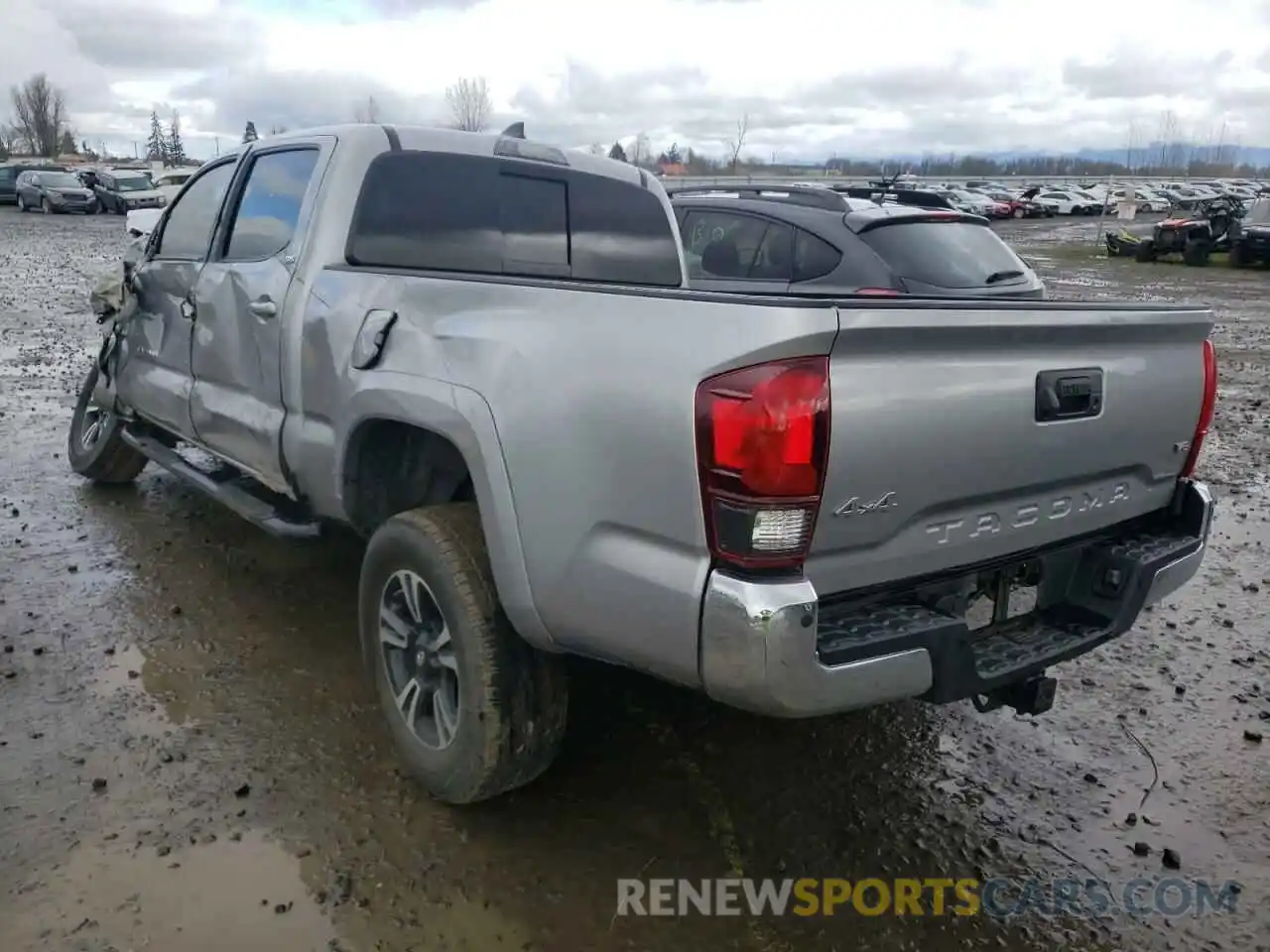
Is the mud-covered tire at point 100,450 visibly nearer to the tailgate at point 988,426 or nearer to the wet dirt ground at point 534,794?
the wet dirt ground at point 534,794

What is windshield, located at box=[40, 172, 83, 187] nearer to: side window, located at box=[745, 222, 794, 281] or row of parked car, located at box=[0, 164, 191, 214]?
row of parked car, located at box=[0, 164, 191, 214]

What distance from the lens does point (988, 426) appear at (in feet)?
8.46

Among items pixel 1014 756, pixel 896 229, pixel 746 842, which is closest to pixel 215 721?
pixel 746 842

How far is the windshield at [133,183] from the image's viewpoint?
125 feet

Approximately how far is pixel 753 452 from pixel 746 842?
1360 millimetres

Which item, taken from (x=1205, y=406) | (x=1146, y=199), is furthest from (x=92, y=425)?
(x=1146, y=199)

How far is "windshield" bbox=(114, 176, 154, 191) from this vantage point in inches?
1497

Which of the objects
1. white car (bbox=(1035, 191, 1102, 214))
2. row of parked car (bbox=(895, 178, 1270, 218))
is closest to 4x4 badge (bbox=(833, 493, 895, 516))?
row of parked car (bbox=(895, 178, 1270, 218))

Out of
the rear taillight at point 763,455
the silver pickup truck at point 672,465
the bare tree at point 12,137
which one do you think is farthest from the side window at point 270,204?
the bare tree at point 12,137

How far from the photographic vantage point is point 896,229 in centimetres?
712

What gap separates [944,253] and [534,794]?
207 inches

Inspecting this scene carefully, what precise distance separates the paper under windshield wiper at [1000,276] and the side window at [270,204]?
4829mm

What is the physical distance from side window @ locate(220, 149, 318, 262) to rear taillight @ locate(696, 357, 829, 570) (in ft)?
7.61

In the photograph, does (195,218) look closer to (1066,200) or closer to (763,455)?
(763,455)
